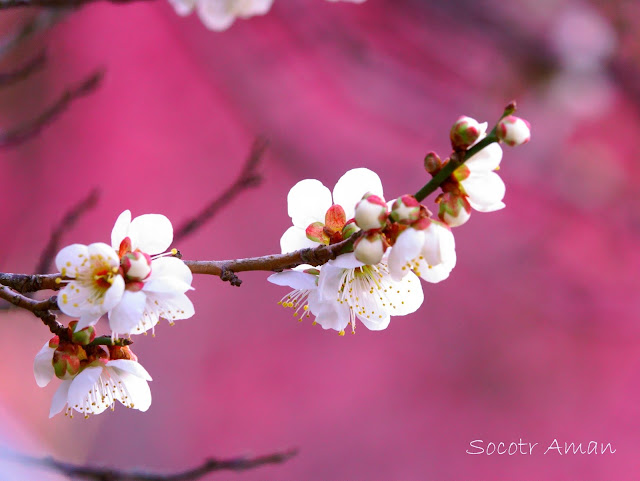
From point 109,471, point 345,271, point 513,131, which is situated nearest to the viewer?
point 513,131

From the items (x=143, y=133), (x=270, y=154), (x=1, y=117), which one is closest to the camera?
(x=1, y=117)

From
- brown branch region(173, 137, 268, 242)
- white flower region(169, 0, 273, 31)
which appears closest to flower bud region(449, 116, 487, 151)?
brown branch region(173, 137, 268, 242)

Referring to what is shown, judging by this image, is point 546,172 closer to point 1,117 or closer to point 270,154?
point 270,154

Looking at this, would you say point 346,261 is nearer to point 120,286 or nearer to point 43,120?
point 120,286

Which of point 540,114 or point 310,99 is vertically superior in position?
point 310,99

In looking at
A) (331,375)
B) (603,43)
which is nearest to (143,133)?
(331,375)

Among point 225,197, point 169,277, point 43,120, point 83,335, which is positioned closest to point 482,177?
point 169,277
